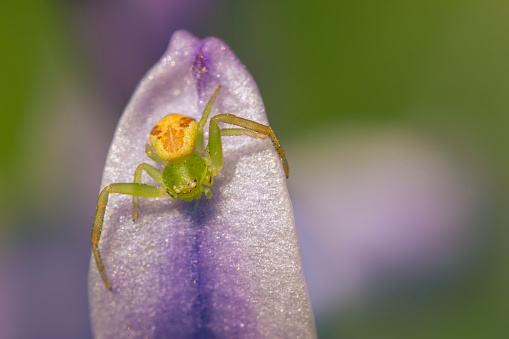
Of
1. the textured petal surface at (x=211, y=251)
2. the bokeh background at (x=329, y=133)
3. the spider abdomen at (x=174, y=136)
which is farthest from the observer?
the bokeh background at (x=329, y=133)

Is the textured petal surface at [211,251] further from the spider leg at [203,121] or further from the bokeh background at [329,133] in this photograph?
the bokeh background at [329,133]

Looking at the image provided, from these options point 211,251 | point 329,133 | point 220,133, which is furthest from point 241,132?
point 329,133

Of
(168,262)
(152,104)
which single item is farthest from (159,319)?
(152,104)

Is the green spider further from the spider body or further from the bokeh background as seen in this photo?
the bokeh background

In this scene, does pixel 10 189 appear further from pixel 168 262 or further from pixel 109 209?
pixel 168 262

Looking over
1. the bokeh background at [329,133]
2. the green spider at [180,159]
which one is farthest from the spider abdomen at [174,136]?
the bokeh background at [329,133]

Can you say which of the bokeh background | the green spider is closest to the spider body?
the green spider
